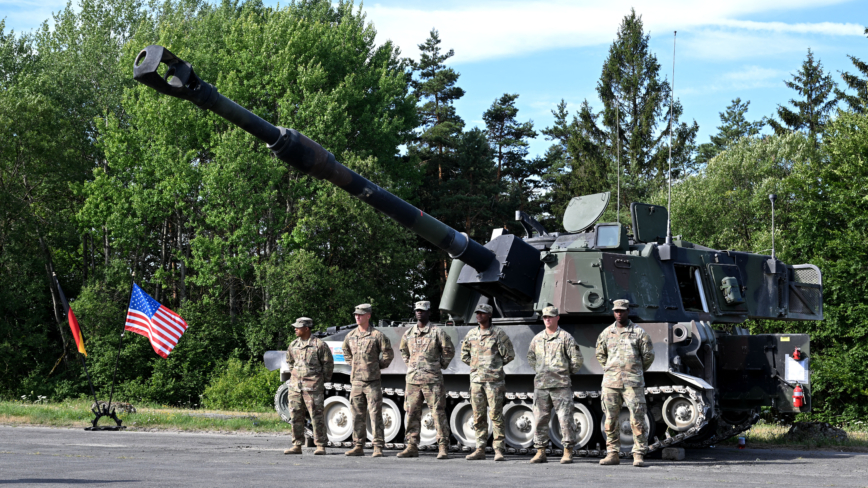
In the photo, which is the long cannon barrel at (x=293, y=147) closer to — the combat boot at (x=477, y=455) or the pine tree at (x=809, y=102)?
the combat boot at (x=477, y=455)

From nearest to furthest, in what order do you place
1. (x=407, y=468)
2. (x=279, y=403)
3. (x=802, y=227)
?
1. (x=407, y=468)
2. (x=279, y=403)
3. (x=802, y=227)

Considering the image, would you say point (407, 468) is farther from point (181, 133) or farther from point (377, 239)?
point (181, 133)

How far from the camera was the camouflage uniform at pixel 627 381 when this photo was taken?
34.0 feet

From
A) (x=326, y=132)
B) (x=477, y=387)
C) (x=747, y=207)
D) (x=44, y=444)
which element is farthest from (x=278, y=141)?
(x=747, y=207)

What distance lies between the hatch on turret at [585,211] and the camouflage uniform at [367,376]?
3.92m

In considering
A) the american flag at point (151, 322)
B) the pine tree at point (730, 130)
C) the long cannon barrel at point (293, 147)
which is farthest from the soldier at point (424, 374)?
the pine tree at point (730, 130)

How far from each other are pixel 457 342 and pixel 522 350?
985mm

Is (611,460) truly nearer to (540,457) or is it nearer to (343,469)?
(540,457)

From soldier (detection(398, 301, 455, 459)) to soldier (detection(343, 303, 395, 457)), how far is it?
0.36 metres

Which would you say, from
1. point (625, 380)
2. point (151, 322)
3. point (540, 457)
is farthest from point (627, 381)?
point (151, 322)

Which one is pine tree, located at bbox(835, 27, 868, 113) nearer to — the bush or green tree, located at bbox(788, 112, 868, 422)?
green tree, located at bbox(788, 112, 868, 422)

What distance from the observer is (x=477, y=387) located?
11.0 metres

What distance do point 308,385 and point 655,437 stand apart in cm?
444

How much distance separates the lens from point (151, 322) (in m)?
17.0
